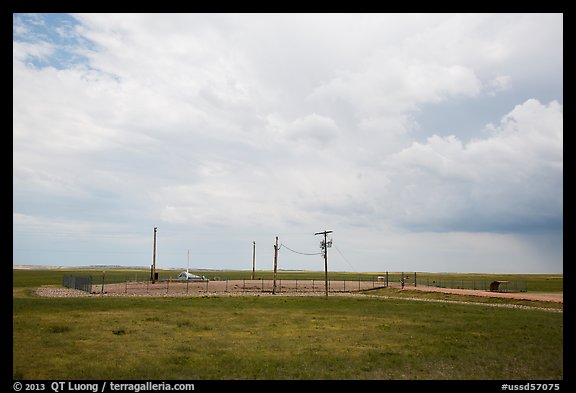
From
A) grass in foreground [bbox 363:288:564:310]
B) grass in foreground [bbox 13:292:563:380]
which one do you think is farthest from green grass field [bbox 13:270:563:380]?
grass in foreground [bbox 363:288:564:310]

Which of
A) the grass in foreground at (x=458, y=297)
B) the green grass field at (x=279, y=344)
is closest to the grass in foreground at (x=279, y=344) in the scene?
the green grass field at (x=279, y=344)

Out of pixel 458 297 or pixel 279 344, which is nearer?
pixel 279 344

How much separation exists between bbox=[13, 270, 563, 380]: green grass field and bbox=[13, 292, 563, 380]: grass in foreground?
0.05m

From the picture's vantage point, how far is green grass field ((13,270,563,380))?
18.2 metres

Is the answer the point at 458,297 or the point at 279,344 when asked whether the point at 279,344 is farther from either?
the point at 458,297

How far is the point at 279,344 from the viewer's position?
79.8 feet

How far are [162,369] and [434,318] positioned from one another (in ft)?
85.3

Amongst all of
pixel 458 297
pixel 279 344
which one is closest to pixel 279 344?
pixel 279 344

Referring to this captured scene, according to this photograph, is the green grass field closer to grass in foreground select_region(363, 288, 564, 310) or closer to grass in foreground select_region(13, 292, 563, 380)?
grass in foreground select_region(13, 292, 563, 380)

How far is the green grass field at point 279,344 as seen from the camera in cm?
1816
